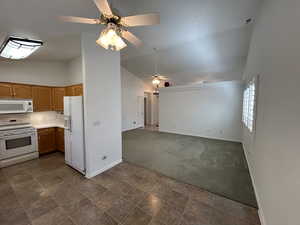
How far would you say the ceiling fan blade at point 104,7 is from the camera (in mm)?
1311

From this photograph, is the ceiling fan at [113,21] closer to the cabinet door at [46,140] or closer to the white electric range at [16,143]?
the white electric range at [16,143]

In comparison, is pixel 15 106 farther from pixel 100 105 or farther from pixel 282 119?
pixel 282 119

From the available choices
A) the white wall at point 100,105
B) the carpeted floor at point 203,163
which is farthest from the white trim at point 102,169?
the carpeted floor at point 203,163

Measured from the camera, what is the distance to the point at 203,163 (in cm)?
340

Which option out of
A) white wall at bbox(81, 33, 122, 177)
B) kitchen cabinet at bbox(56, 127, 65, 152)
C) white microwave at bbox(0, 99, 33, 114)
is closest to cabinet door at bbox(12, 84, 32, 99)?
white microwave at bbox(0, 99, 33, 114)

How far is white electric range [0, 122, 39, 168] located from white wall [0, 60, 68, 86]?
4.38 feet

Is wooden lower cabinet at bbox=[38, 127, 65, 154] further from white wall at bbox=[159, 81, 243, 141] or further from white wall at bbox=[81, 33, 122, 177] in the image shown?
white wall at bbox=[159, 81, 243, 141]

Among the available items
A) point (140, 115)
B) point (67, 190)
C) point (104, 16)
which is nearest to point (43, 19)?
point (104, 16)

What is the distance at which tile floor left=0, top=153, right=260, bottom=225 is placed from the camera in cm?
178

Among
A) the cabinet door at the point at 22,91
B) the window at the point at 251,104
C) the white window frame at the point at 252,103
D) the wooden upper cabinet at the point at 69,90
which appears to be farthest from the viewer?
the wooden upper cabinet at the point at 69,90

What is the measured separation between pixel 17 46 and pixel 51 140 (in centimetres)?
275

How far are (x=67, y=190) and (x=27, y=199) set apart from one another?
23.5 inches

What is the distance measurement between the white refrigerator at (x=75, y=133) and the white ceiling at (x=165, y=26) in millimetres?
1338

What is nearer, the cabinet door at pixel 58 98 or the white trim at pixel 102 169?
the white trim at pixel 102 169
